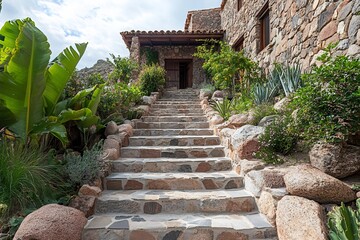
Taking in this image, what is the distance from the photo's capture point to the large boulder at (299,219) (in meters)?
2.14

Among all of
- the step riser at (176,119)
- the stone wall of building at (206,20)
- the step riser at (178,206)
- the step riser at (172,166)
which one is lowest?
the step riser at (178,206)

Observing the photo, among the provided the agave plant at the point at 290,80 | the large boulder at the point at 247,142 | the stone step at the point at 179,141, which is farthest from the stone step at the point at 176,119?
the large boulder at the point at 247,142

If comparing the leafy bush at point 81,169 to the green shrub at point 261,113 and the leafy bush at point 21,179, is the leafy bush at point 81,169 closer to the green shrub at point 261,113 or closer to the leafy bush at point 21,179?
the leafy bush at point 21,179

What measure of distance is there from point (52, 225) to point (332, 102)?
3.16 metres

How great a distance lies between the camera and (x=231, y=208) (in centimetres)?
307

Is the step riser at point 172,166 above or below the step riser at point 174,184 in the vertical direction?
above

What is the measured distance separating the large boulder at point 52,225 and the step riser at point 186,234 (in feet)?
0.68

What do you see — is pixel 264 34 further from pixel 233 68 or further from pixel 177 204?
pixel 177 204

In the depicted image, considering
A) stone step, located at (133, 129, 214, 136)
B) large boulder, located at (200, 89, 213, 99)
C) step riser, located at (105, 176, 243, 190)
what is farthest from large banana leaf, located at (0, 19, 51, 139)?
large boulder, located at (200, 89, 213, 99)

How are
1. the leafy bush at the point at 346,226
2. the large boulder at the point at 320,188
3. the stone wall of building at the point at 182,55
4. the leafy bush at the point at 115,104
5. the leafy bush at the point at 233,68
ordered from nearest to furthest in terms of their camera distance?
the leafy bush at the point at 346,226 → the large boulder at the point at 320,188 → the leafy bush at the point at 115,104 → the leafy bush at the point at 233,68 → the stone wall of building at the point at 182,55

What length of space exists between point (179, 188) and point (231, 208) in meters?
0.82

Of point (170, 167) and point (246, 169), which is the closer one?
point (246, 169)

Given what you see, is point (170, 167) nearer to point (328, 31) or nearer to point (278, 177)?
point (278, 177)

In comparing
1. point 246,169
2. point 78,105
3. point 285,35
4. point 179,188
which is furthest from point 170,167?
point 285,35
